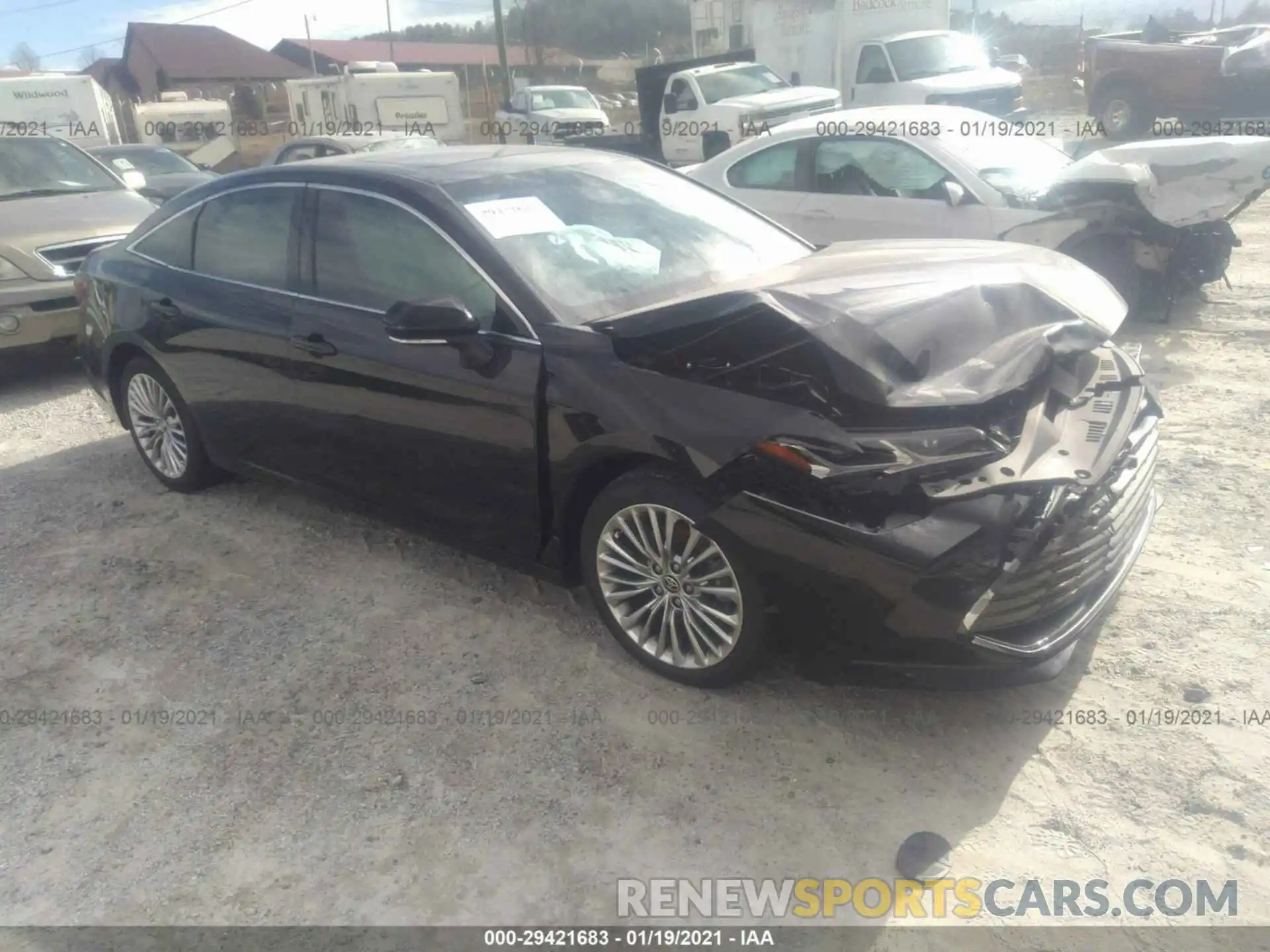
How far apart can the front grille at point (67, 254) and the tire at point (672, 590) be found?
225 inches

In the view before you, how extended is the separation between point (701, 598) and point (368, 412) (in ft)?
5.28

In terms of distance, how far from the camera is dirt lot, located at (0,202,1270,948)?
2723 mm

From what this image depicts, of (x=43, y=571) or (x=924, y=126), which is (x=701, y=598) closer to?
(x=43, y=571)

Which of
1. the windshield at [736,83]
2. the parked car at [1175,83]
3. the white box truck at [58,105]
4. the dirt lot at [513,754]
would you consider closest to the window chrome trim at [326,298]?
the dirt lot at [513,754]

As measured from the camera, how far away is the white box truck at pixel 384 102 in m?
21.3

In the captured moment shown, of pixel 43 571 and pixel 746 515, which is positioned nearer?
pixel 746 515

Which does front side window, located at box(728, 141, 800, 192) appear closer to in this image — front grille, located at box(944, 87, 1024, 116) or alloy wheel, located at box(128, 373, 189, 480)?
alloy wheel, located at box(128, 373, 189, 480)

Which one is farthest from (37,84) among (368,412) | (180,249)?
(368,412)

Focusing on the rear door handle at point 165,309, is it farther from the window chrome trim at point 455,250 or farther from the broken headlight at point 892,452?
the broken headlight at point 892,452

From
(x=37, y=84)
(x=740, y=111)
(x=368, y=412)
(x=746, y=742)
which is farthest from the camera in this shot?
(x=37, y=84)

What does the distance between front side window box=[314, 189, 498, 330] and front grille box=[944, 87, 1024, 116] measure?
1244cm

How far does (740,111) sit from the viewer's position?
14.1 metres

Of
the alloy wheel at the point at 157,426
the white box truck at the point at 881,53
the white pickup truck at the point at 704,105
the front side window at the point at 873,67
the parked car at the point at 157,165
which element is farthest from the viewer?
the front side window at the point at 873,67

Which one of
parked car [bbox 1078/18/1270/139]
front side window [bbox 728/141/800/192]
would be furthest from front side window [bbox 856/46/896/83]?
front side window [bbox 728/141/800/192]
